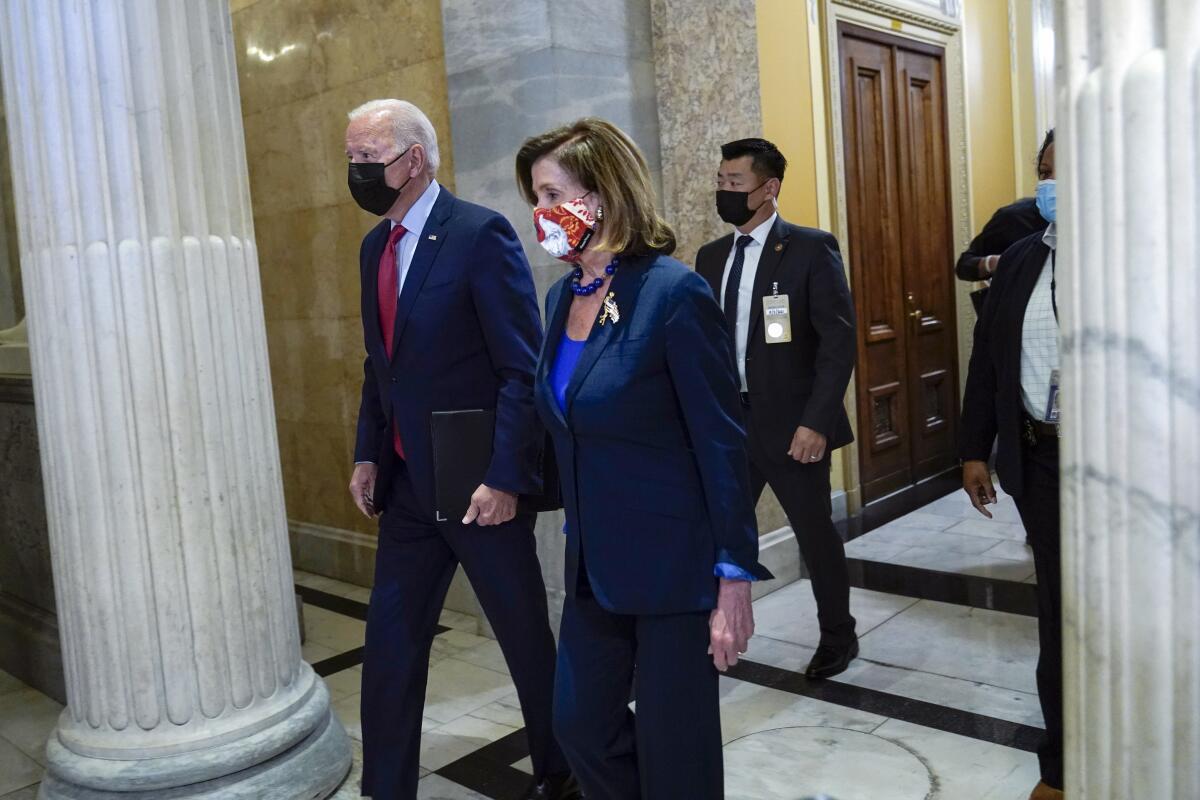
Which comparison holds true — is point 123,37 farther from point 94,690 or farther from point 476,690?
point 476,690

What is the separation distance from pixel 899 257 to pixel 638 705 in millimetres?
5233

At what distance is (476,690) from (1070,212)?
3.15 m

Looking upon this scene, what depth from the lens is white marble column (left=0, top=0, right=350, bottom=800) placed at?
2.57 meters

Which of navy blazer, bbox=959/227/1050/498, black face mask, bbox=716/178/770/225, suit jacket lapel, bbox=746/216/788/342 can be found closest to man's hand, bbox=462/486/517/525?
navy blazer, bbox=959/227/1050/498

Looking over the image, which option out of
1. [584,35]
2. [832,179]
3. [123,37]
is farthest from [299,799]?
[832,179]

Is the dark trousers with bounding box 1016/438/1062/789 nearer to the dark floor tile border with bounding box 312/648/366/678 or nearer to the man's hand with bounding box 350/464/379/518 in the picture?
the man's hand with bounding box 350/464/379/518

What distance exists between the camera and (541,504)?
2.58 m

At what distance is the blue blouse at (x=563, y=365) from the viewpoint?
2.08 metres

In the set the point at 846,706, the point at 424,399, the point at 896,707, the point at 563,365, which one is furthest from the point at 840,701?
the point at 563,365

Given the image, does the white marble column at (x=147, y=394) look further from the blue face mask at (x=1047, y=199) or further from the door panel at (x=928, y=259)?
the door panel at (x=928, y=259)

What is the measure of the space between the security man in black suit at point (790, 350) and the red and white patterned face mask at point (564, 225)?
177cm

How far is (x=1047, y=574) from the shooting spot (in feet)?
8.52

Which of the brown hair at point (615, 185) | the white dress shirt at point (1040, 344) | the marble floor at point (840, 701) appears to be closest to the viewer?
the brown hair at point (615, 185)

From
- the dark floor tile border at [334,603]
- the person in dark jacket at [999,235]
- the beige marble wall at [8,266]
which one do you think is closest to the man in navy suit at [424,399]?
the dark floor tile border at [334,603]
